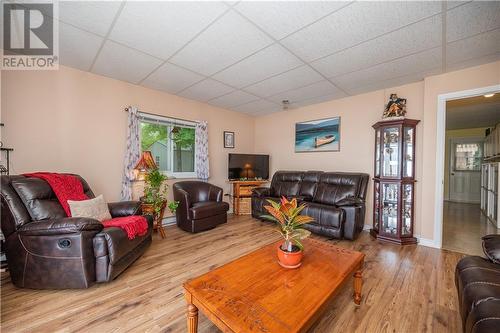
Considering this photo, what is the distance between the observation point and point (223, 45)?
7.28ft

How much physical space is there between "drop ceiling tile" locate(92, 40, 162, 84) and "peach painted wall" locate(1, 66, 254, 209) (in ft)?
0.84

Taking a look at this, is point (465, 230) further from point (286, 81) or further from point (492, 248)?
point (286, 81)

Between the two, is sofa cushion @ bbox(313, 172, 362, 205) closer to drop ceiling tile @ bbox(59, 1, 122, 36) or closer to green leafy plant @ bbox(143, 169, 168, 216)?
green leafy plant @ bbox(143, 169, 168, 216)

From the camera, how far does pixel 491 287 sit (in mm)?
1165

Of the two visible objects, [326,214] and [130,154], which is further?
[130,154]

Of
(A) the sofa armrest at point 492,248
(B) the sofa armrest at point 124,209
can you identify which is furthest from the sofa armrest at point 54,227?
(A) the sofa armrest at point 492,248

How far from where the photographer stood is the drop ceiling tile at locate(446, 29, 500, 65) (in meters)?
2.02

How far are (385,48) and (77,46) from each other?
11.2 feet

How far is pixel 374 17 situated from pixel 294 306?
2.32 meters

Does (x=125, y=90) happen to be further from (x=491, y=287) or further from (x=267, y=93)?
(x=491, y=287)

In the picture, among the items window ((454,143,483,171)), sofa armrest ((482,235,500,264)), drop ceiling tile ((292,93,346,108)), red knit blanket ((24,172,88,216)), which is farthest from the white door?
red knit blanket ((24,172,88,216))

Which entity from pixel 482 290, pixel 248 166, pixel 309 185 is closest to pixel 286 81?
pixel 309 185

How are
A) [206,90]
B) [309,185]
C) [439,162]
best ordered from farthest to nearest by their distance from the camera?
1. [309,185]
2. [206,90]
3. [439,162]

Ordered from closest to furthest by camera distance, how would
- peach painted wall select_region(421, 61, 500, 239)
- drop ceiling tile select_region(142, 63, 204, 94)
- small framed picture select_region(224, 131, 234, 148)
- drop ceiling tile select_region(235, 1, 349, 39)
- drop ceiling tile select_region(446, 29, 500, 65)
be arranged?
drop ceiling tile select_region(235, 1, 349, 39) < drop ceiling tile select_region(446, 29, 500, 65) < peach painted wall select_region(421, 61, 500, 239) < drop ceiling tile select_region(142, 63, 204, 94) < small framed picture select_region(224, 131, 234, 148)
